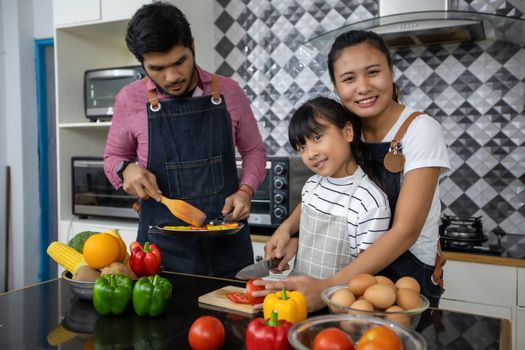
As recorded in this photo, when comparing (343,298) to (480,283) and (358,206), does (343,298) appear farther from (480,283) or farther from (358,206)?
(480,283)

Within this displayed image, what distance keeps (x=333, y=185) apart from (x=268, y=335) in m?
0.61

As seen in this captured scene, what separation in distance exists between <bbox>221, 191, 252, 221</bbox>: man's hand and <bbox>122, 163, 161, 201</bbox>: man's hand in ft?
0.69

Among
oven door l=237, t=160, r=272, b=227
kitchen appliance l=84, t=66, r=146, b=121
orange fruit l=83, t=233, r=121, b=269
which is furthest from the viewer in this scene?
kitchen appliance l=84, t=66, r=146, b=121

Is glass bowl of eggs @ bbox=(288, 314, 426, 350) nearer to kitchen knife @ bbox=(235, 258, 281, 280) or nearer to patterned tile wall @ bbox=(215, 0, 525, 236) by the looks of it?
kitchen knife @ bbox=(235, 258, 281, 280)

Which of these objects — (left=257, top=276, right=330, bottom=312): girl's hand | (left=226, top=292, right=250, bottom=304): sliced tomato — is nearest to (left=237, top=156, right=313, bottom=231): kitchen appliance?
(left=226, top=292, right=250, bottom=304): sliced tomato

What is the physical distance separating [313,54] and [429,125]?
159cm

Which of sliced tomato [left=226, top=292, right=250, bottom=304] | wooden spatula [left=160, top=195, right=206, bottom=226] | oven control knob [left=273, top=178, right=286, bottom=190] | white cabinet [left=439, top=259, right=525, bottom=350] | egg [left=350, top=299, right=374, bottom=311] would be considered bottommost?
white cabinet [left=439, top=259, right=525, bottom=350]

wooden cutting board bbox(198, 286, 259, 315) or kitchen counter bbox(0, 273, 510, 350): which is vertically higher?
wooden cutting board bbox(198, 286, 259, 315)

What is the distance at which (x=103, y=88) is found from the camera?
9.18 feet

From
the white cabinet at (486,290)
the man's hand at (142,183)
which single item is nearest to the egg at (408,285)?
the man's hand at (142,183)

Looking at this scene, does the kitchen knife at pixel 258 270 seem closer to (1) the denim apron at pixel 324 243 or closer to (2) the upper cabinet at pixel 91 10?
(1) the denim apron at pixel 324 243

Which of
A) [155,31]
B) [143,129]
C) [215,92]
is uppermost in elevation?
[155,31]

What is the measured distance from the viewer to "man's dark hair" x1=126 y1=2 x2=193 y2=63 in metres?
1.41

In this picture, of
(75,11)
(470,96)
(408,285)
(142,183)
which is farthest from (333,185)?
(75,11)
